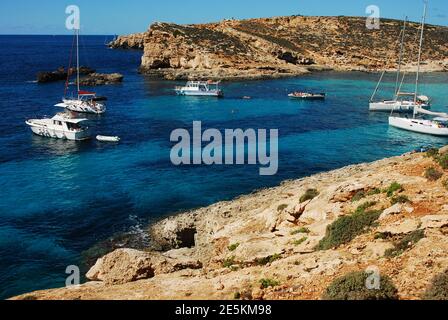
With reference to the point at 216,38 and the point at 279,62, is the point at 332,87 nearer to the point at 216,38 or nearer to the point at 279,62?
the point at 279,62

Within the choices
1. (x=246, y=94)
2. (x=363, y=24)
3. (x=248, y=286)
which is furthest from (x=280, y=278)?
(x=363, y=24)

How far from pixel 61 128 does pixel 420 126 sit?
45992 mm

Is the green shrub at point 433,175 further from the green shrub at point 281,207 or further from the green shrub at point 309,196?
the green shrub at point 281,207

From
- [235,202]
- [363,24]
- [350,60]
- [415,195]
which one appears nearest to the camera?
[415,195]

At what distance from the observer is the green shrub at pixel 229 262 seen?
1830 centimetres

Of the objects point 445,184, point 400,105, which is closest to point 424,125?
point 400,105

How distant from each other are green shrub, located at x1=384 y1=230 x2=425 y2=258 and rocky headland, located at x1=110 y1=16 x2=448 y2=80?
311 feet

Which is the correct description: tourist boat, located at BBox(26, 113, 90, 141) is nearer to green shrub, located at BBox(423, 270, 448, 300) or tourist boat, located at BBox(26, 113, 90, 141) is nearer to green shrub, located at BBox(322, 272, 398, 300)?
green shrub, located at BBox(322, 272, 398, 300)

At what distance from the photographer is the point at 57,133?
54.2 m

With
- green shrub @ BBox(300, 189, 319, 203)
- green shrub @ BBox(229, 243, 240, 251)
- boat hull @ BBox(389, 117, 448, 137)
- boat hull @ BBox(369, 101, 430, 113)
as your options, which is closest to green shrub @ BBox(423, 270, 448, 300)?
green shrub @ BBox(229, 243, 240, 251)

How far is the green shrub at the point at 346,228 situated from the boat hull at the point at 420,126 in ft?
148

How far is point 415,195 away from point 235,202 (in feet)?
51.5

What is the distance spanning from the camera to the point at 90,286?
17.6 metres

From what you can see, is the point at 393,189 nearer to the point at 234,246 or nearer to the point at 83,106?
the point at 234,246
